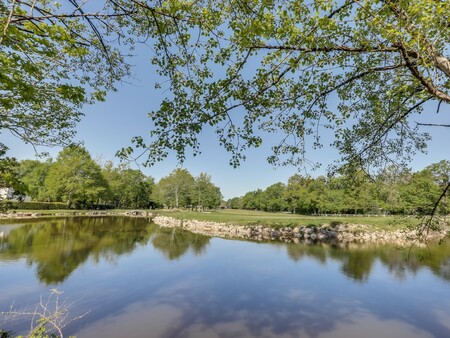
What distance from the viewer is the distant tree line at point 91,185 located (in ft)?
166

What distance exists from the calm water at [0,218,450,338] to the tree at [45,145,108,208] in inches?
1334

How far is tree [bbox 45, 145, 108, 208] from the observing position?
163 feet

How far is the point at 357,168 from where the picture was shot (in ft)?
25.7

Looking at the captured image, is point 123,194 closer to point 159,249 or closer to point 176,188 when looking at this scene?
point 176,188

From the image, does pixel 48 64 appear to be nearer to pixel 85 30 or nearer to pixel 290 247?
pixel 85 30

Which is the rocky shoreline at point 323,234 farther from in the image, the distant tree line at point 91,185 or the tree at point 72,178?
the tree at point 72,178

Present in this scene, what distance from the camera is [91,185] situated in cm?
5444

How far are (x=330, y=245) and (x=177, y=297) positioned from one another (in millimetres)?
16644

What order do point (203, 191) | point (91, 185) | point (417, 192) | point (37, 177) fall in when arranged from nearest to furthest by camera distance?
1. point (417, 192)
2. point (91, 185)
3. point (37, 177)
4. point (203, 191)

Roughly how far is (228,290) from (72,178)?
162 feet

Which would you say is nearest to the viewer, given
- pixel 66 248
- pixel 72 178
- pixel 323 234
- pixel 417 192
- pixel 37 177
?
pixel 417 192

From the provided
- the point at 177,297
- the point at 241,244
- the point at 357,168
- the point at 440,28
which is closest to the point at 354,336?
the point at 357,168

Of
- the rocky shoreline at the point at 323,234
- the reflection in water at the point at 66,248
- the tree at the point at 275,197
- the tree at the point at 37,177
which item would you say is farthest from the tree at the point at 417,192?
the tree at the point at 37,177

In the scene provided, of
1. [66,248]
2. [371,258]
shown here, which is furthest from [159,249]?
[371,258]
